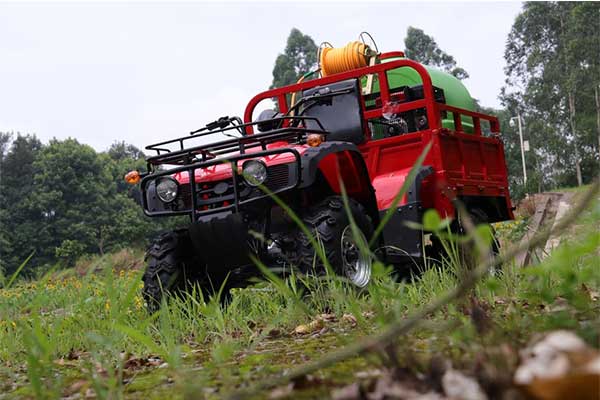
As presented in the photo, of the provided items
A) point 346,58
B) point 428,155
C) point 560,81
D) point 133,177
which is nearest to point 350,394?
point 133,177

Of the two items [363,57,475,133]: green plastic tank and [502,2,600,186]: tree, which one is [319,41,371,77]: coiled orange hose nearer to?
[363,57,475,133]: green plastic tank

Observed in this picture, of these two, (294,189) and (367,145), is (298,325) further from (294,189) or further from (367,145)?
(367,145)

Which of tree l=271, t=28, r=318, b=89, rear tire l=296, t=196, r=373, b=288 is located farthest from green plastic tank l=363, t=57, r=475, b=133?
tree l=271, t=28, r=318, b=89

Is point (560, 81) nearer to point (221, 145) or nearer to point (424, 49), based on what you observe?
point (424, 49)

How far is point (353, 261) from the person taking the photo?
16.8 ft

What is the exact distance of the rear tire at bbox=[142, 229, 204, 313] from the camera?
5.32m

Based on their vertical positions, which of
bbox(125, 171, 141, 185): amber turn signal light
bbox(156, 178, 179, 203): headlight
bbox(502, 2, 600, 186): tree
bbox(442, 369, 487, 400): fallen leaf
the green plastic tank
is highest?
bbox(502, 2, 600, 186): tree

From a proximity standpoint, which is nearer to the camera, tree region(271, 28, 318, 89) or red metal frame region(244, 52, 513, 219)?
red metal frame region(244, 52, 513, 219)

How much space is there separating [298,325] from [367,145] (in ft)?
11.3

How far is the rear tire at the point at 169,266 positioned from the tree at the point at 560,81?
154ft

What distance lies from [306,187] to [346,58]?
137 inches

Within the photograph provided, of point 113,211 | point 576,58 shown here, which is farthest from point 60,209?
point 576,58

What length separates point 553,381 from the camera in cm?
103

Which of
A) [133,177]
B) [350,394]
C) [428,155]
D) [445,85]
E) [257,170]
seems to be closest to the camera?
[350,394]
